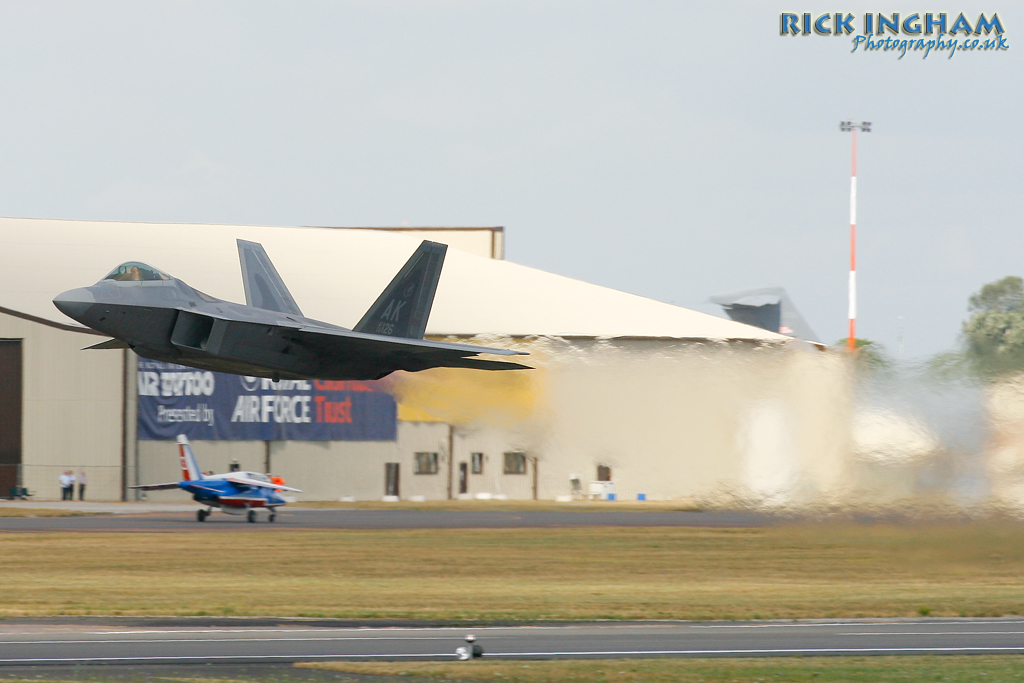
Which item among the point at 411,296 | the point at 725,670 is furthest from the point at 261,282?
the point at 725,670

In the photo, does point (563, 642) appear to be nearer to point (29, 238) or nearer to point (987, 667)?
point (987, 667)

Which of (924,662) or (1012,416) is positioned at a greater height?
(1012,416)

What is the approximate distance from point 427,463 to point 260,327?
25.3m

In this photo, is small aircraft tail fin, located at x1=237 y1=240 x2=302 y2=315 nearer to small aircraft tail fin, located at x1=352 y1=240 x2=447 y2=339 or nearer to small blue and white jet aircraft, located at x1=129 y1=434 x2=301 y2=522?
small aircraft tail fin, located at x1=352 y1=240 x2=447 y2=339

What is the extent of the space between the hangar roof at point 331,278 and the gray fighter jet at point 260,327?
85.6 feet

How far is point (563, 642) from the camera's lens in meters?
24.2

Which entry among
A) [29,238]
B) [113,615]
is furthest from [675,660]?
[29,238]

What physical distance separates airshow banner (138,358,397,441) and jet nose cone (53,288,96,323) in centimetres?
3008

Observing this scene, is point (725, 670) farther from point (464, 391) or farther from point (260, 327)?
point (464, 391)

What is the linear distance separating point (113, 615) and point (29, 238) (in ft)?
135

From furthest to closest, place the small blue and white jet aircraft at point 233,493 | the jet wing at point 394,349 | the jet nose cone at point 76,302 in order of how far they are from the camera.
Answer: the small blue and white jet aircraft at point 233,493, the jet wing at point 394,349, the jet nose cone at point 76,302

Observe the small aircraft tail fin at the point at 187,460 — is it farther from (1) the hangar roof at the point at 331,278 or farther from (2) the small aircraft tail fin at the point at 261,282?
(2) the small aircraft tail fin at the point at 261,282

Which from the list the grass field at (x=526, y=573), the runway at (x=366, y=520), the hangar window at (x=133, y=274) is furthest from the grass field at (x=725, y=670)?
the runway at (x=366, y=520)

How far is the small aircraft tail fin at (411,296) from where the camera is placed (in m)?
29.4
